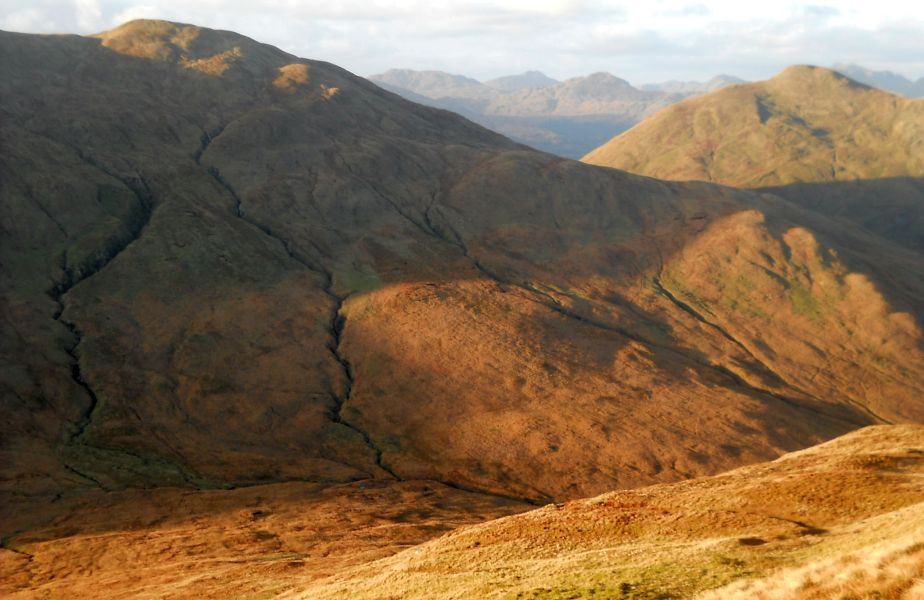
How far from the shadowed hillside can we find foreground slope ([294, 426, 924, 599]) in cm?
1441

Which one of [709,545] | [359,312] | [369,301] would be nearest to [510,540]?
[709,545]

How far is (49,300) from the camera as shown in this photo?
3772 inches

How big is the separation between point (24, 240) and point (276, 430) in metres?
48.8

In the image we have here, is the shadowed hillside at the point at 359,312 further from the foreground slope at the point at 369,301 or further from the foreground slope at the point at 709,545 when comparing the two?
the foreground slope at the point at 709,545

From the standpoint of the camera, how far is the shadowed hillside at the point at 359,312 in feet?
253

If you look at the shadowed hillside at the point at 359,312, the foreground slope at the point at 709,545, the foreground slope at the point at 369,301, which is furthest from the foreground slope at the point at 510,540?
the foreground slope at the point at 369,301

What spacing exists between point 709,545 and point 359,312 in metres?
76.4

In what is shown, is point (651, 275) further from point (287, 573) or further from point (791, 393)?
point (287, 573)

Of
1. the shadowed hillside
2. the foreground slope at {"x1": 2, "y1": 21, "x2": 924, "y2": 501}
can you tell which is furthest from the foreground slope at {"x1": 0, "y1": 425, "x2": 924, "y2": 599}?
the foreground slope at {"x1": 2, "y1": 21, "x2": 924, "y2": 501}

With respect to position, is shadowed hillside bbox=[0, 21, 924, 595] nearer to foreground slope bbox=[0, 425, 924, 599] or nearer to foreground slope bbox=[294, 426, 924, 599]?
foreground slope bbox=[0, 425, 924, 599]

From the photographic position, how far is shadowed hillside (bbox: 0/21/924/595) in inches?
3031

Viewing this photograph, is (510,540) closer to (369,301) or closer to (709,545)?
(709,545)

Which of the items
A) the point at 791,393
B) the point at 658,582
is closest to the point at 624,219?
the point at 791,393

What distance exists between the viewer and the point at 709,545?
33.5 m
